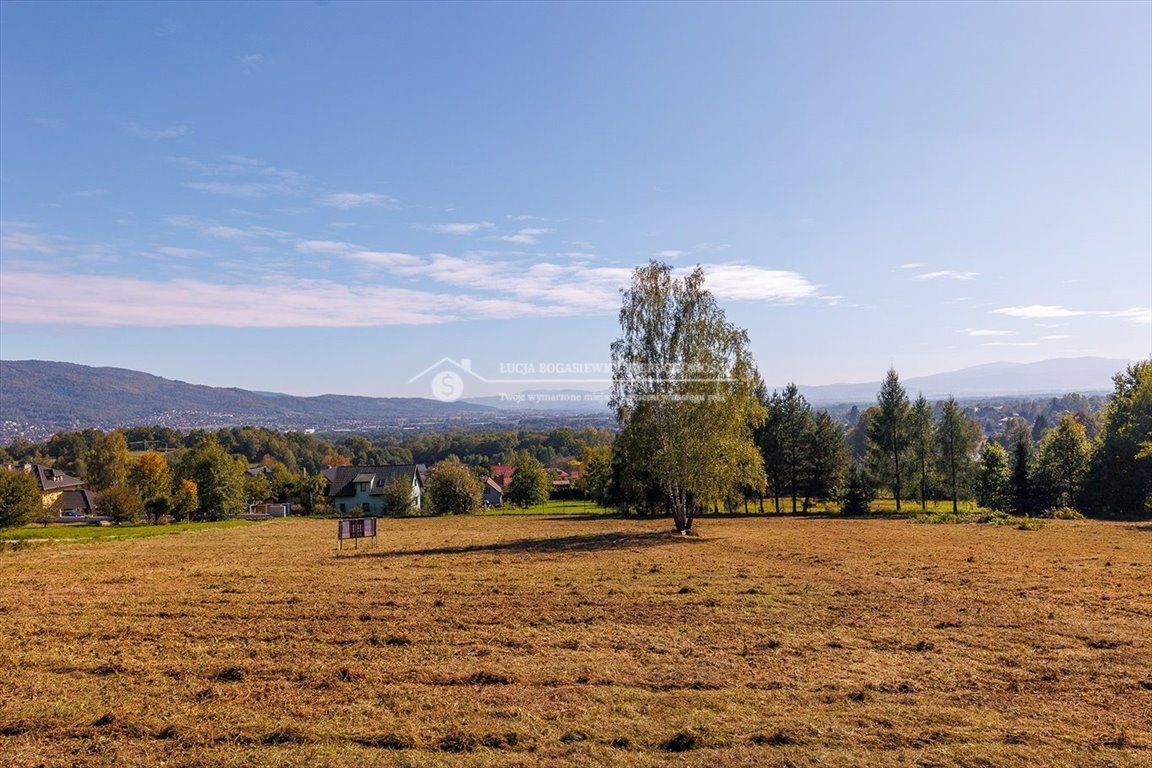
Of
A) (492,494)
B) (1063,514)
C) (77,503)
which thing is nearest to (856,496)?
(1063,514)

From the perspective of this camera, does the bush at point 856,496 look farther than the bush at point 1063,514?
Result: Yes

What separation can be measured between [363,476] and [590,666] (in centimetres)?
7197

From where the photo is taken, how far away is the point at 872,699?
8.69 meters

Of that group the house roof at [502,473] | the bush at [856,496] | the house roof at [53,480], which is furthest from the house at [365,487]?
the bush at [856,496]

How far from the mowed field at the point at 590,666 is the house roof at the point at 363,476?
5545cm

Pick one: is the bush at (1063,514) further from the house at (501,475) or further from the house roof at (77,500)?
the house roof at (77,500)

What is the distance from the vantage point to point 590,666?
1031 cm

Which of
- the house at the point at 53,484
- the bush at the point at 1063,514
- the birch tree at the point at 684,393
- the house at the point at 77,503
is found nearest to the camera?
the birch tree at the point at 684,393

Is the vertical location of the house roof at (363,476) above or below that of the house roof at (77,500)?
above

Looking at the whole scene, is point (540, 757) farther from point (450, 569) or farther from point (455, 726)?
point (450, 569)

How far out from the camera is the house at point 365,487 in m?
74.7

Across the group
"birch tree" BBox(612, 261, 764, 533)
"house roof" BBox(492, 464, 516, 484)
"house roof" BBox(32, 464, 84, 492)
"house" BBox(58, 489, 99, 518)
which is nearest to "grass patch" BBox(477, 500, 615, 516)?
"house roof" BBox(492, 464, 516, 484)

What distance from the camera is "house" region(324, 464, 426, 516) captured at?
7466cm

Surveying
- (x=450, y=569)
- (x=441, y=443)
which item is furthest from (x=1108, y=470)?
(x=441, y=443)
